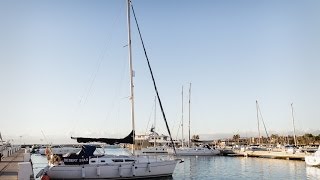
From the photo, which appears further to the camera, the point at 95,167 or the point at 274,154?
the point at 274,154

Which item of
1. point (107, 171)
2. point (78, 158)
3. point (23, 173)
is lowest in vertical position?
point (107, 171)

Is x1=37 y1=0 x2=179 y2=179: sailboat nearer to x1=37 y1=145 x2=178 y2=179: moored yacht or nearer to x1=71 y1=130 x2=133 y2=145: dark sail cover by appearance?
x1=37 y1=145 x2=178 y2=179: moored yacht

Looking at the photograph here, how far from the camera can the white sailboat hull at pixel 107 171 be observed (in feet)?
100

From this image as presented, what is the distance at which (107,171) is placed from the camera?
3111 cm

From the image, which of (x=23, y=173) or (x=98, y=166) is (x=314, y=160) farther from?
(x=23, y=173)

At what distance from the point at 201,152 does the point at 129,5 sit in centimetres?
4708

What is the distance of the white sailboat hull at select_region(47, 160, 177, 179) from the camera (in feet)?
100

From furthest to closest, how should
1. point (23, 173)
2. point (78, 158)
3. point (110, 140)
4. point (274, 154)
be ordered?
point (274, 154) < point (110, 140) < point (78, 158) < point (23, 173)

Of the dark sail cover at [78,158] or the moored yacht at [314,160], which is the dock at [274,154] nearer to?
the moored yacht at [314,160]

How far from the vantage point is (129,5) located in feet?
119

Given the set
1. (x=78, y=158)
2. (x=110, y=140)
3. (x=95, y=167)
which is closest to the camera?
(x=95, y=167)

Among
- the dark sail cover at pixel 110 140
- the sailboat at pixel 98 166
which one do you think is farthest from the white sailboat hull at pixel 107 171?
the dark sail cover at pixel 110 140

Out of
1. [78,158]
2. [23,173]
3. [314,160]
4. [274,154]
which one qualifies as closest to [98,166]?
[78,158]

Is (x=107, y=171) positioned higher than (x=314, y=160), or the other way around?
(x=314, y=160)
